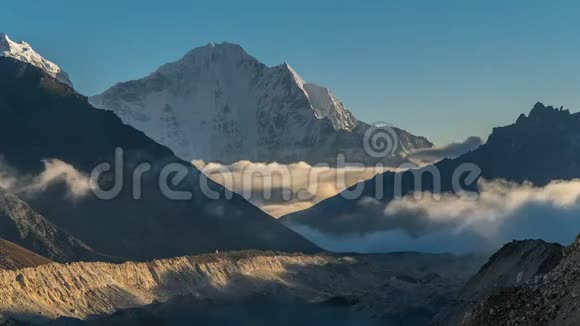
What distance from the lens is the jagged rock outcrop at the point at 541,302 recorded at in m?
64.3

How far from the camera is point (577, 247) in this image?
Answer: 76.5 meters

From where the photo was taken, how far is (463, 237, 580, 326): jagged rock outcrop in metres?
64.3

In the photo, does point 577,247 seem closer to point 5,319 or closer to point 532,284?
point 532,284

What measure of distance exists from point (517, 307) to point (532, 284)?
11.0 ft

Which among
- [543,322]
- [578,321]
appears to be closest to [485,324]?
[543,322]

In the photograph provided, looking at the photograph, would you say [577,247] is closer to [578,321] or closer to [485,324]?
[485,324]

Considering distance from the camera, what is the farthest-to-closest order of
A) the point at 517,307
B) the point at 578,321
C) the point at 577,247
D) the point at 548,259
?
1. the point at 548,259
2. the point at 577,247
3. the point at 517,307
4. the point at 578,321

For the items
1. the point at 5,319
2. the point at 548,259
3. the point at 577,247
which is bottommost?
the point at 5,319

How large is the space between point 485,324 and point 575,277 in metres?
8.85

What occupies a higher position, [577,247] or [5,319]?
[577,247]

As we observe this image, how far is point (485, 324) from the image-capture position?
72938mm

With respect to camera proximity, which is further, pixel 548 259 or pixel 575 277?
pixel 548 259

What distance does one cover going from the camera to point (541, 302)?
67.9 m

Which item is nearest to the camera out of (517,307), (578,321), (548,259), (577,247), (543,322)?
(578,321)
